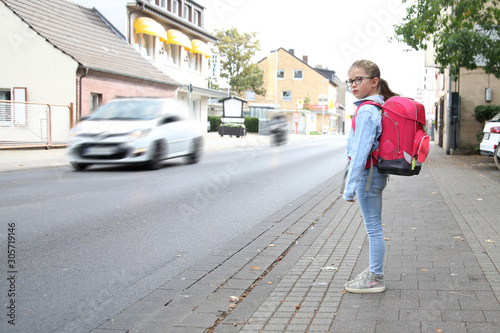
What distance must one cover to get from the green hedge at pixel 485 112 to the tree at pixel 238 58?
43.5 meters

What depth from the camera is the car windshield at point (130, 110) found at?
14.5 metres

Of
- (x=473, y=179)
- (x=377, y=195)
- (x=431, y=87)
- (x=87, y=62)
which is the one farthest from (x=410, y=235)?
(x=431, y=87)

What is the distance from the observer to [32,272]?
15.7 ft

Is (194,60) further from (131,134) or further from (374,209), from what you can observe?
(374,209)

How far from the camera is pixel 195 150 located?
1681cm

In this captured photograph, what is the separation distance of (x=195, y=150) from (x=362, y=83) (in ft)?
42.5

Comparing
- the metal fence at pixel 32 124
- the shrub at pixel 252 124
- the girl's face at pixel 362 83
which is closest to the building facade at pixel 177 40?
the metal fence at pixel 32 124

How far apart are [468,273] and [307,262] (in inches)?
53.9

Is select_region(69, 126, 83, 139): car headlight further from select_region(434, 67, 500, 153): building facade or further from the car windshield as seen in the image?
select_region(434, 67, 500, 153): building facade

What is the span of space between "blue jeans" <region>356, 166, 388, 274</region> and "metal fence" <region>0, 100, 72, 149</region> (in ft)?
58.3

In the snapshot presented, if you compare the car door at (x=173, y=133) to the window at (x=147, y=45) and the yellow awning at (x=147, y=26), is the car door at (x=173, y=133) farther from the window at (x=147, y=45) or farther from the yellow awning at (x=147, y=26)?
the window at (x=147, y=45)

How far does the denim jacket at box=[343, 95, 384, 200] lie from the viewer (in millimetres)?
3920

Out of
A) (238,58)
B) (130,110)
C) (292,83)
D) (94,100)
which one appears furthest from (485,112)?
(292,83)

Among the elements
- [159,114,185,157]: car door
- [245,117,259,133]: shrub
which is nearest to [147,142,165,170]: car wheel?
[159,114,185,157]: car door
